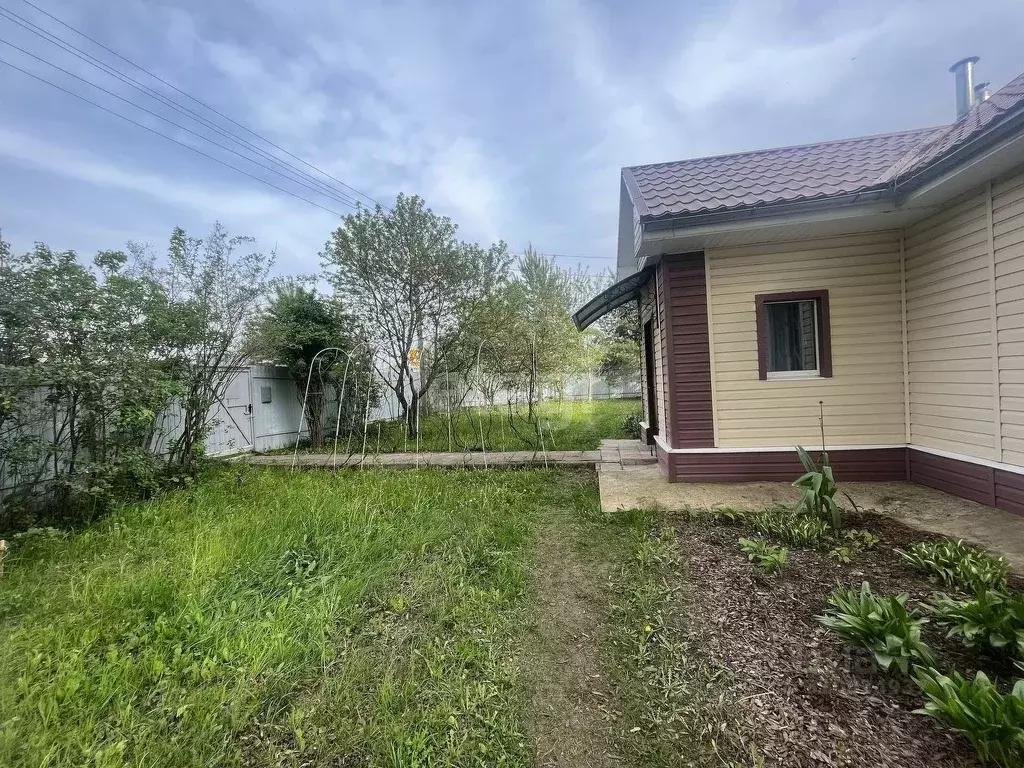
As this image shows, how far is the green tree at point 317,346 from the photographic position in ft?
25.8

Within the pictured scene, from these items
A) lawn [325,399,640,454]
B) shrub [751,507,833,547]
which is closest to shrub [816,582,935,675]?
shrub [751,507,833,547]

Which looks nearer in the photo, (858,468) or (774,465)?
(858,468)

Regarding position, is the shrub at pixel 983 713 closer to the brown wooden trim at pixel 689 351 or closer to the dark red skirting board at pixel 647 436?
the brown wooden trim at pixel 689 351

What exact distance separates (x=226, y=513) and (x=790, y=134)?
10.8 metres

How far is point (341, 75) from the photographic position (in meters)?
7.18

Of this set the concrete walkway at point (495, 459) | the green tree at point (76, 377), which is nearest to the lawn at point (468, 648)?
the green tree at point (76, 377)

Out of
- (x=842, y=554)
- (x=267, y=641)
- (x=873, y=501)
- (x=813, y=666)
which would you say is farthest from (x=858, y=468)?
(x=267, y=641)

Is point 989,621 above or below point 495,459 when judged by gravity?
above

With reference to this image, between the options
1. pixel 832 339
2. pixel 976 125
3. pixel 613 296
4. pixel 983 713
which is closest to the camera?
pixel 983 713

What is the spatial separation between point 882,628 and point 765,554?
957 millimetres

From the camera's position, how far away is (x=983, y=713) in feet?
4.21

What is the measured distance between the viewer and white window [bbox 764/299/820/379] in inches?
175

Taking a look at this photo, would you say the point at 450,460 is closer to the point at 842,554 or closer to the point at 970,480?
the point at 842,554

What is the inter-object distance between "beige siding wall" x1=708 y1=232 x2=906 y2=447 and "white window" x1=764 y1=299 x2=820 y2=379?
0.53 feet
